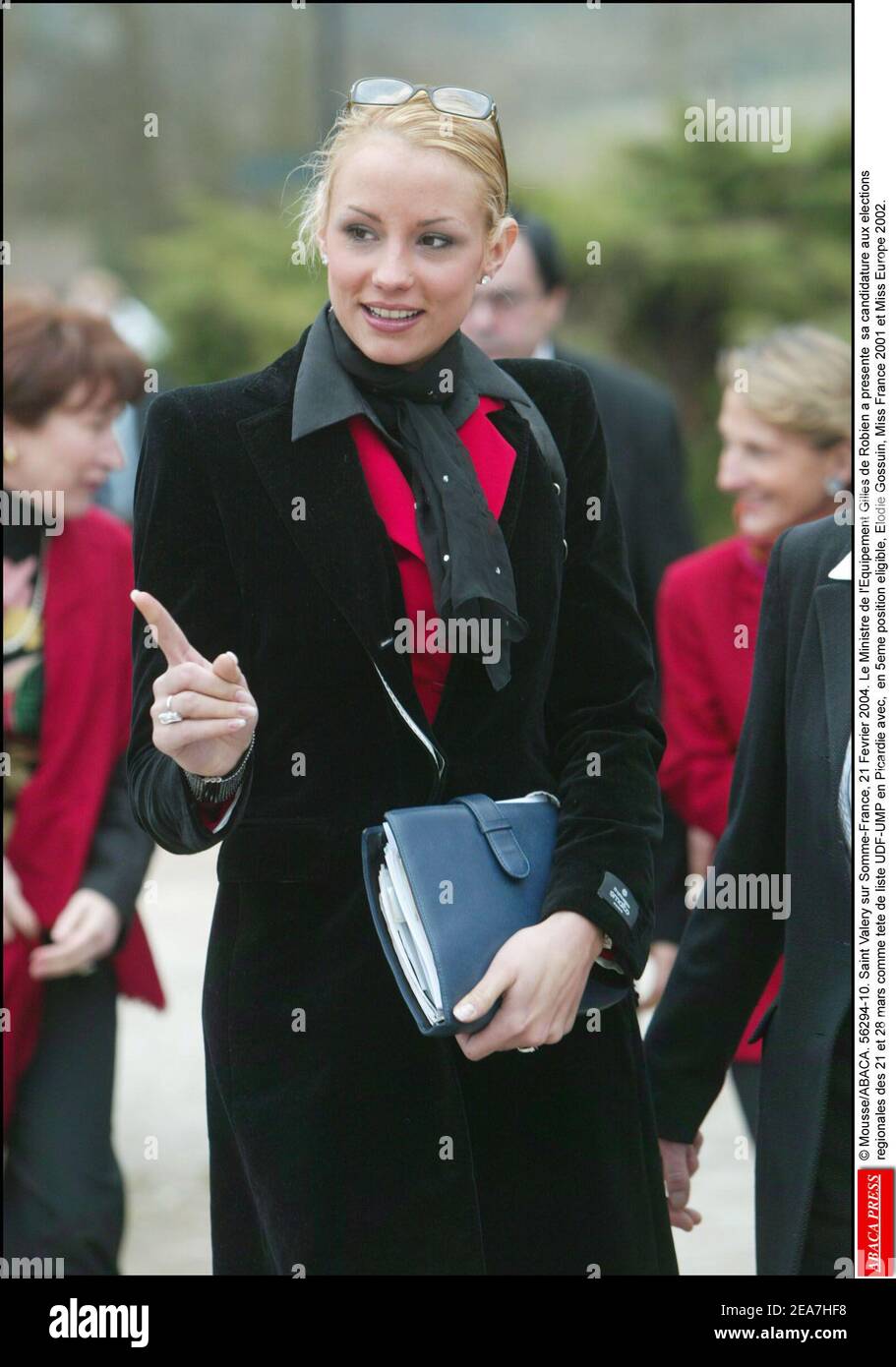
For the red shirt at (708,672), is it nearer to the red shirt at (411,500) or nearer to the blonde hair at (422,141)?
the red shirt at (411,500)

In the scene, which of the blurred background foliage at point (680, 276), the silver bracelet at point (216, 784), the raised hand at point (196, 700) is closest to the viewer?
the raised hand at point (196, 700)

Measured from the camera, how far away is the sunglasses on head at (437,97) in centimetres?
261

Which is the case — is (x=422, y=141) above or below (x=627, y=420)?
below

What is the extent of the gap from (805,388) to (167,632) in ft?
8.09

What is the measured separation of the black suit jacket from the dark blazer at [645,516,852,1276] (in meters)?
0.24

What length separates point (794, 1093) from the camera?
2801 millimetres

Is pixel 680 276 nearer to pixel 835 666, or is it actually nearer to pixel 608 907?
pixel 835 666

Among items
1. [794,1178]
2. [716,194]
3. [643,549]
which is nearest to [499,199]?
[794,1178]

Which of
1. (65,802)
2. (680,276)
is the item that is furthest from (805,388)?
(680,276)

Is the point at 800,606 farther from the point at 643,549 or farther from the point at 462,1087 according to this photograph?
the point at 643,549

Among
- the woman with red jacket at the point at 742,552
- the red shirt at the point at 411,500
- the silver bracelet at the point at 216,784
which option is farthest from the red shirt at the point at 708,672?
the silver bracelet at the point at 216,784

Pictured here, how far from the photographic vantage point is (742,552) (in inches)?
182

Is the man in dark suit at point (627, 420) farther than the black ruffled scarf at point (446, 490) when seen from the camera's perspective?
Yes

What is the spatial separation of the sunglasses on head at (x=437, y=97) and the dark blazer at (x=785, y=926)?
73 centimetres
